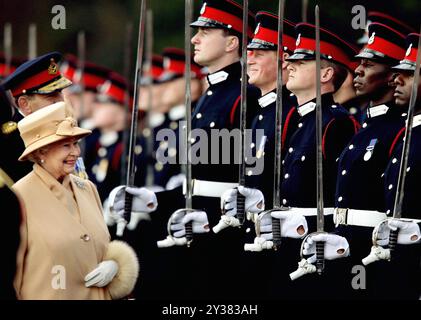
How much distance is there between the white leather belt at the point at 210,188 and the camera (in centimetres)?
1001

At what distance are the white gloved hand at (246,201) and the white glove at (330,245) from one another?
0.59m

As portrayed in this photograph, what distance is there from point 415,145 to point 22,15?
8980 mm

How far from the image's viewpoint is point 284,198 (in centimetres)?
945

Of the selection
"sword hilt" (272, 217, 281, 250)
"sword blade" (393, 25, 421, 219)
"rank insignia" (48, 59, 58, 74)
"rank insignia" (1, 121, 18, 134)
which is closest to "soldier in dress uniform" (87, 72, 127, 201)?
"rank insignia" (48, 59, 58, 74)

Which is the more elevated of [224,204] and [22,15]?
[22,15]

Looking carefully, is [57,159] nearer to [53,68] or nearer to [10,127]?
[10,127]

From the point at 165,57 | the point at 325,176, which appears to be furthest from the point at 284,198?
the point at 165,57

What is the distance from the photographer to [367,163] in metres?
9.06

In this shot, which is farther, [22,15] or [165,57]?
[22,15]

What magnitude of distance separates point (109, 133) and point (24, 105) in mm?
5315

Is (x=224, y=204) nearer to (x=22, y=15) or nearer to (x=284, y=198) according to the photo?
(x=284, y=198)

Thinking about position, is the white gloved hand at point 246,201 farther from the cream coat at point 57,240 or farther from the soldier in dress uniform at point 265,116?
the cream coat at point 57,240

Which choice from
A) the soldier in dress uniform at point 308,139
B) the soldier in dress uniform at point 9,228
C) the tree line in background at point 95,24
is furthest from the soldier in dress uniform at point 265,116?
the tree line in background at point 95,24

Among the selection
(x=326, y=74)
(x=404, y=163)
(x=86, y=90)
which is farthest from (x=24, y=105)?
(x=86, y=90)
